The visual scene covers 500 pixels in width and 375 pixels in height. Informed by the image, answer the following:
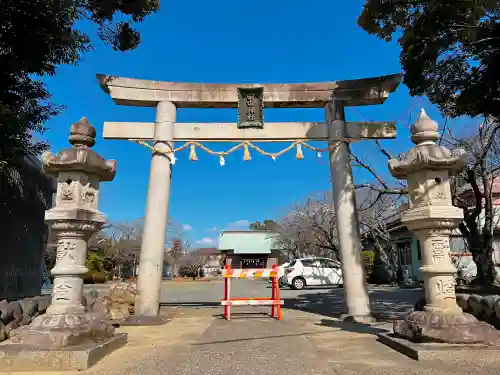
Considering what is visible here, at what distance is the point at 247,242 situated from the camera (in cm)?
4212

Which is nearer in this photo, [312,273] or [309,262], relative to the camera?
[312,273]

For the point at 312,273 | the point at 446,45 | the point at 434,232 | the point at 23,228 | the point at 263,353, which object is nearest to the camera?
the point at 263,353

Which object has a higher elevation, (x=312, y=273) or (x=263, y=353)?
(x=312, y=273)

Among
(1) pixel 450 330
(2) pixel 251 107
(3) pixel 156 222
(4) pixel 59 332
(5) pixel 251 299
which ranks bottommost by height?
(4) pixel 59 332

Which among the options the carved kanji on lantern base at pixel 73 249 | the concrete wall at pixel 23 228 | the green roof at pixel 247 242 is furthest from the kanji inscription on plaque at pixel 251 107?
the green roof at pixel 247 242

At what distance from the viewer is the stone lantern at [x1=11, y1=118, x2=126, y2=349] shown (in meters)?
4.74

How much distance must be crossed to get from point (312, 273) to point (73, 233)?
16.5 metres

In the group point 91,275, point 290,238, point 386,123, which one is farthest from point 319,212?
point 386,123

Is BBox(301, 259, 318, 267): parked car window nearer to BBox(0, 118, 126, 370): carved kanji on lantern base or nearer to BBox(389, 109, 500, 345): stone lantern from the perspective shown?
BBox(389, 109, 500, 345): stone lantern

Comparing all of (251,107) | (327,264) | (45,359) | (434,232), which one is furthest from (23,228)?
(327,264)

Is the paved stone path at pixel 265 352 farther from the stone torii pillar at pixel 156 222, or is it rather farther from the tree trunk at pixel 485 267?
the tree trunk at pixel 485 267

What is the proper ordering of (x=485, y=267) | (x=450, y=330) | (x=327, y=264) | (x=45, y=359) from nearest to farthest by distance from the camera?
(x=45, y=359) → (x=450, y=330) → (x=485, y=267) → (x=327, y=264)

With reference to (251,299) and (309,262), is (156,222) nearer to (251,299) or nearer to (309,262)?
(251,299)

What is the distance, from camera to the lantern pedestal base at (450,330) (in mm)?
4664
